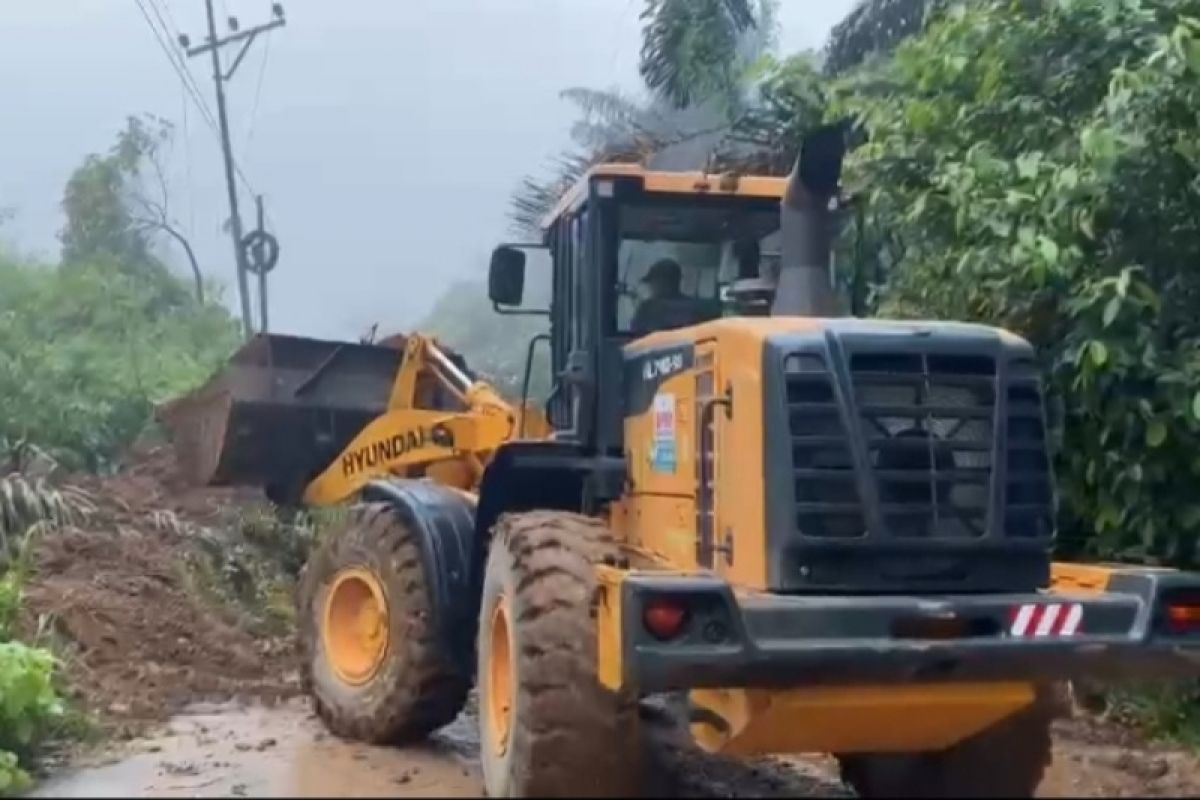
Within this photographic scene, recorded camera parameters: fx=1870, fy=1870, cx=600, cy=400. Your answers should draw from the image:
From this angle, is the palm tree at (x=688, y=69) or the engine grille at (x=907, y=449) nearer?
the engine grille at (x=907, y=449)

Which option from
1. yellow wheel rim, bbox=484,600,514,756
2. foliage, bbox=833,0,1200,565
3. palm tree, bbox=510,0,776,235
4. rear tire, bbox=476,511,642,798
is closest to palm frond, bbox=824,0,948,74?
palm tree, bbox=510,0,776,235

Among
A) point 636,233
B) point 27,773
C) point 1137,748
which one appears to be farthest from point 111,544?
point 1137,748

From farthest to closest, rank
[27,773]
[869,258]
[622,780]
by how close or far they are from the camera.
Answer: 1. [869,258]
2. [27,773]
3. [622,780]

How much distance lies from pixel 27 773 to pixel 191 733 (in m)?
1.31

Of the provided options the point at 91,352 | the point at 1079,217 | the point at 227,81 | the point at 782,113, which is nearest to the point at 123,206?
the point at 227,81

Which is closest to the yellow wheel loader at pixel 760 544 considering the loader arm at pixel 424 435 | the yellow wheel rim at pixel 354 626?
the yellow wheel rim at pixel 354 626

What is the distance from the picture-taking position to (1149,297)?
8.56 meters

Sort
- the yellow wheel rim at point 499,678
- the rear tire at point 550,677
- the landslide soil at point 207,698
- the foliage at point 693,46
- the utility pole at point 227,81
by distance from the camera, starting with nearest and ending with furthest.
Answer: the rear tire at point 550,677, the landslide soil at point 207,698, the yellow wheel rim at point 499,678, the foliage at point 693,46, the utility pole at point 227,81

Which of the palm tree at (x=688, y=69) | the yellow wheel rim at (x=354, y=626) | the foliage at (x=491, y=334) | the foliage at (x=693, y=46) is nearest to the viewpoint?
the yellow wheel rim at (x=354, y=626)

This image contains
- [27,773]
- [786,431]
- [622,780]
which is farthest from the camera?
[27,773]

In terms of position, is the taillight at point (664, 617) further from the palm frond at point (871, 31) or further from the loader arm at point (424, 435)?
the palm frond at point (871, 31)

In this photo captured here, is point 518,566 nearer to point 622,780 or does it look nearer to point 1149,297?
point 622,780

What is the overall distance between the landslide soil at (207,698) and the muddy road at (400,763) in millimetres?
15

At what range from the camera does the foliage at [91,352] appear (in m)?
15.5
